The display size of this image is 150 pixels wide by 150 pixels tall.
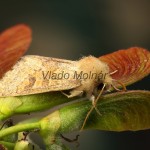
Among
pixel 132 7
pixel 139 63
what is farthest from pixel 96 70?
pixel 132 7

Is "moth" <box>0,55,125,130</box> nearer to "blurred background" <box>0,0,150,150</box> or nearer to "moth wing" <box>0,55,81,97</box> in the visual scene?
"moth wing" <box>0,55,81,97</box>

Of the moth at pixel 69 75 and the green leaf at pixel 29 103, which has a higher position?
the moth at pixel 69 75

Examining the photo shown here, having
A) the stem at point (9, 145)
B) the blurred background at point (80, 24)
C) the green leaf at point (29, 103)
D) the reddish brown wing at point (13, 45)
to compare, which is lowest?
→ the stem at point (9, 145)

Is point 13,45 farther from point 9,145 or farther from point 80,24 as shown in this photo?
point 80,24

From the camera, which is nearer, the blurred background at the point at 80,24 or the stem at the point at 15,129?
the stem at the point at 15,129

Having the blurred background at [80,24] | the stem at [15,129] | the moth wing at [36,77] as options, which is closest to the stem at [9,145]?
the stem at [15,129]

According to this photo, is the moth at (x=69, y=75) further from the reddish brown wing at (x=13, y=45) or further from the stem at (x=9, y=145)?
the stem at (x=9, y=145)
